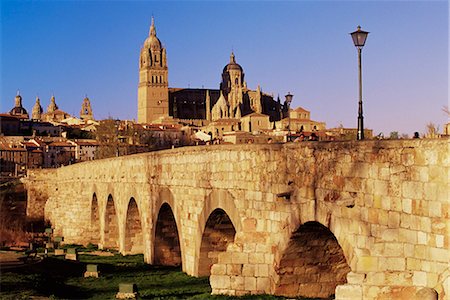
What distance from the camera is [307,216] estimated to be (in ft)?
36.4

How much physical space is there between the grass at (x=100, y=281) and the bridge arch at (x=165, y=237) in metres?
0.54

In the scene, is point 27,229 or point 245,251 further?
point 27,229

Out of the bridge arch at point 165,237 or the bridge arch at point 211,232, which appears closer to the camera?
the bridge arch at point 211,232

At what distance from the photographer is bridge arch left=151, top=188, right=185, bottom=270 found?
21.1 meters

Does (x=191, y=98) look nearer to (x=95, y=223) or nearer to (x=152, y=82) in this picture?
(x=152, y=82)

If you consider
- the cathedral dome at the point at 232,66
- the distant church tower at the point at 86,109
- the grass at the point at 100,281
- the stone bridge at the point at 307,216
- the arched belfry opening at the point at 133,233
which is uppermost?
the cathedral dome at the point at 232,66

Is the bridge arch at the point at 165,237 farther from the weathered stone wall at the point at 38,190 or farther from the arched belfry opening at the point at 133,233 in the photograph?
the weathered stone wall at the point at 38,190

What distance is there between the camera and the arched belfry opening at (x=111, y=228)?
31641mm

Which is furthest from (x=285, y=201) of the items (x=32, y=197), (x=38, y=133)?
(x=38, y=133)

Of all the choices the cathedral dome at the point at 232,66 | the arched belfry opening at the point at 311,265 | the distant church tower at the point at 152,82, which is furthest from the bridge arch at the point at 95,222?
the cathedral dome at the point at 232,66

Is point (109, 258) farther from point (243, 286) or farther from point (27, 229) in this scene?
point (27, 229)

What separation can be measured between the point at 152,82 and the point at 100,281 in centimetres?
15433

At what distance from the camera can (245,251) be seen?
1261 cm

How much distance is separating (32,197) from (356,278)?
49.6 metres
